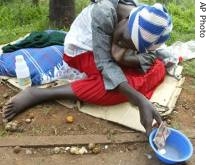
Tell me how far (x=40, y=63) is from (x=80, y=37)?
0.49m

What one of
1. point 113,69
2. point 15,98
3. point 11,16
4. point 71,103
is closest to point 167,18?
point 113,69

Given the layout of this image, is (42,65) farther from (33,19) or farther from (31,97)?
(33,19)

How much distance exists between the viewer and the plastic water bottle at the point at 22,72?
13.3ft

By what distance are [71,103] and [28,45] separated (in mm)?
838

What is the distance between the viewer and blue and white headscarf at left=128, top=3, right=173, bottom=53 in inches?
136

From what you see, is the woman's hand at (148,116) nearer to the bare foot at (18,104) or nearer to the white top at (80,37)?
the white top at (80,37)

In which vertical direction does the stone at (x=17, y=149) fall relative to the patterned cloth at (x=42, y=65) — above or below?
below

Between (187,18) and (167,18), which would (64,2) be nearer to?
(187,18)

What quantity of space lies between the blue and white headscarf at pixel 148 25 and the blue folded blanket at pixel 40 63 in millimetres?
901

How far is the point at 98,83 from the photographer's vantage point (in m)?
3.87

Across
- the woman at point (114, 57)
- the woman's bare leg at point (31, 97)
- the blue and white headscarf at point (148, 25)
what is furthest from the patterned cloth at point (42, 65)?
the blue and white headscarf at point (148, 25)

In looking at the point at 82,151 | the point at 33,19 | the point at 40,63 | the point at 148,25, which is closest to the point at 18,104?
the point at 40,63

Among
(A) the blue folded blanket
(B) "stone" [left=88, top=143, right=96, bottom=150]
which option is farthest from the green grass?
(B) "stone" [left=88, top=143, right=96, bottom=150]

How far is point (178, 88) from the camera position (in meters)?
4.23
